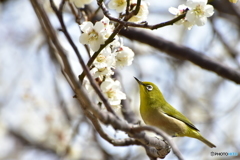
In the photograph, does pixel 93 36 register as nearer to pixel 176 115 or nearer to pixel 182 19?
pixel 182 19

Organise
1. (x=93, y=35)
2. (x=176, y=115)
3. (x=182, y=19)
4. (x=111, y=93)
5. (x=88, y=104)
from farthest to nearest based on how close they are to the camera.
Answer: (x=176, y=115) < (x=111, y=93) < (x=182, y=19) < (x=93, y=35) < (x=88, y=104)

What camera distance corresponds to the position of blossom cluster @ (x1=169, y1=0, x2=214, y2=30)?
71.1 inches

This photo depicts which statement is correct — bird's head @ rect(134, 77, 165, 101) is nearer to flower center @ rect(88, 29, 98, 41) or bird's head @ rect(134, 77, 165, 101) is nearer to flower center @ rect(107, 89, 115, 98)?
flower center @ rect(107, 89, 115, 98)

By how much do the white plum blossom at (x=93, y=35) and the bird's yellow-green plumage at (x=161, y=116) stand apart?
1680 millimetres

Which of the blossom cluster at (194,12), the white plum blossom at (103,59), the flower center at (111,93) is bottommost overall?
the flower center at (111,93)

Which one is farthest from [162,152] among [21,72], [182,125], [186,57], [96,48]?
[21,72]

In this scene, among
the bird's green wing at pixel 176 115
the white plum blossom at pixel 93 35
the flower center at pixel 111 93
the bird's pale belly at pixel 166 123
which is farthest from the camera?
the bird's green wing at pixel 176 115

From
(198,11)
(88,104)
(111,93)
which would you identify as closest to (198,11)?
(198,11)

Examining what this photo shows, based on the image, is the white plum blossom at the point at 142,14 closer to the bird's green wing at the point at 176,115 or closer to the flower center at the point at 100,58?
the flower center at the point at 100,58

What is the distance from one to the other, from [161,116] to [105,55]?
1.86m

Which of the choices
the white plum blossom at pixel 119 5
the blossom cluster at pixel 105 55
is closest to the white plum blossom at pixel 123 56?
the blossom cluster at pixel 105 55

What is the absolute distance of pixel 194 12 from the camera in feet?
6.00

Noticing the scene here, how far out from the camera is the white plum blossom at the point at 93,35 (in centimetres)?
173

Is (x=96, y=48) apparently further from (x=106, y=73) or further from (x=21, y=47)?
(x=21, y=47)
